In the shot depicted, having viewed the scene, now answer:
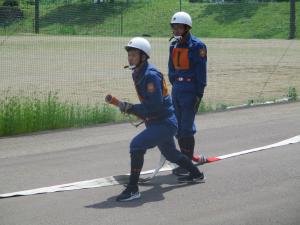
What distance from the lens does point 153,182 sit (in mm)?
8664

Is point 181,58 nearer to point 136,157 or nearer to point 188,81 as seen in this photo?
point 188,81

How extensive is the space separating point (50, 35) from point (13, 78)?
9.42 ft

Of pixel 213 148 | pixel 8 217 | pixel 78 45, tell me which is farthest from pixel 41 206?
pixel 78 45

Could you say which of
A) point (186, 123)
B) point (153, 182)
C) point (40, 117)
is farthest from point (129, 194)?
point (40, 117)

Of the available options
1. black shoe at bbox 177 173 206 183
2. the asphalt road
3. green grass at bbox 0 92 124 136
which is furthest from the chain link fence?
black shoe at bbox 177 173 206 183

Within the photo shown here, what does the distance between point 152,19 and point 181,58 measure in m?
29.9

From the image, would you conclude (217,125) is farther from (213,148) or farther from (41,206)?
(41,206)

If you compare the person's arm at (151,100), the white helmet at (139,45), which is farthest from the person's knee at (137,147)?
the white helmet at (139,45)

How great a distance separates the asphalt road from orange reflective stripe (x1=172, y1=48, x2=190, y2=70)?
134cm

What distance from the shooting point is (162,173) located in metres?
9.22

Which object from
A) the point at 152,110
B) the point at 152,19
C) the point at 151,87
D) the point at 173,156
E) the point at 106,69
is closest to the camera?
the point at 151,87

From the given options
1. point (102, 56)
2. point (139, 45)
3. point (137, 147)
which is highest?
point (139, 45)

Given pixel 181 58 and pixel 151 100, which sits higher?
pixel 181 58

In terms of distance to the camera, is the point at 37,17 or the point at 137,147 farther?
the point at 37,17
